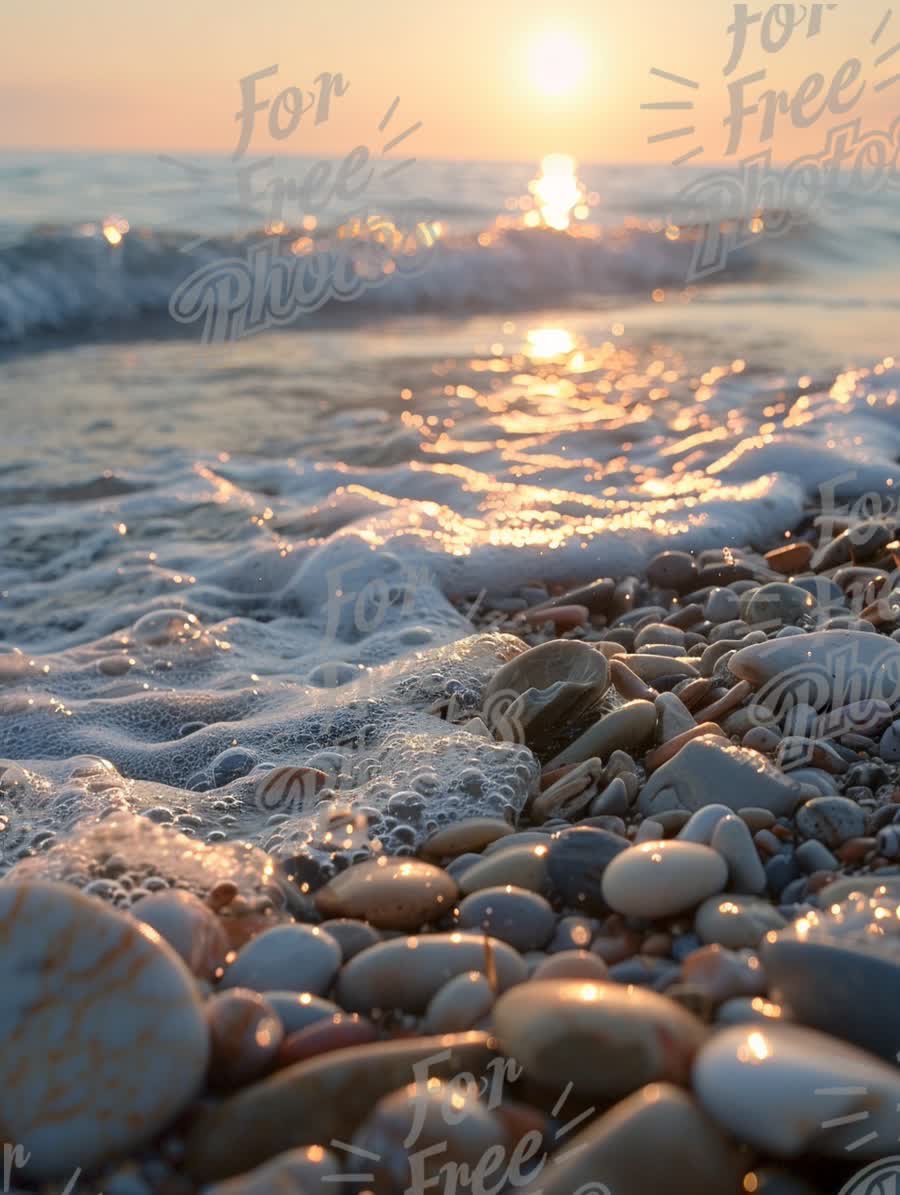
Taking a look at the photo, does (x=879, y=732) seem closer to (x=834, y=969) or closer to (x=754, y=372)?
(x=834, y=969)

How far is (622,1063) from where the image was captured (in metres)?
1.22

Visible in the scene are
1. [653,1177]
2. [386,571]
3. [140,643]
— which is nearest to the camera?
[653,1177]

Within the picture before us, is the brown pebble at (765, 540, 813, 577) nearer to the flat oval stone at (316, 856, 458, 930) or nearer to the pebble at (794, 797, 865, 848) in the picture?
the pebble at (794, 797, 865, 848)

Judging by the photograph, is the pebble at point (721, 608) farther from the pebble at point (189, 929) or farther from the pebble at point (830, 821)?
the pebble at point (189, 929)

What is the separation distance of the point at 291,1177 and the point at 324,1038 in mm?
210

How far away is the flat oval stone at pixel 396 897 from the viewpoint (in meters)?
1.68

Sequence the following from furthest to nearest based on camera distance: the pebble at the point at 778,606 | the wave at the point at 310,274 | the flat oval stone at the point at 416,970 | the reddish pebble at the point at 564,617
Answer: the wave at the point at 310,274 < the reddish pebble at the point at 564,617 < the pebble at the point at 778,606 < the flat oval stone at the point at 416,970

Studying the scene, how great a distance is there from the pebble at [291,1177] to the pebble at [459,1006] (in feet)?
0.77

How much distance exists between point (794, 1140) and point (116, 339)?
864cm

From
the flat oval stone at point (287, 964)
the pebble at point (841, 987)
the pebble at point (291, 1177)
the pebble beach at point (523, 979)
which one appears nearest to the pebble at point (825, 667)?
the pebble beach at point (523, 979)

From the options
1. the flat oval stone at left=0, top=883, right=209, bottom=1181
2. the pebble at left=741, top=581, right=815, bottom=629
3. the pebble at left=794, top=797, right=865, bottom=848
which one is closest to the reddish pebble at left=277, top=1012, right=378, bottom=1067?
the flat oval stone at left=0, top=883, right=209, bottom=1181

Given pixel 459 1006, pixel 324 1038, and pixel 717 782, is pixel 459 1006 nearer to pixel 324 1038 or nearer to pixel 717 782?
pixel 324 1038

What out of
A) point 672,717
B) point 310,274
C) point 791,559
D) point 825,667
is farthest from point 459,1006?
point 310,274

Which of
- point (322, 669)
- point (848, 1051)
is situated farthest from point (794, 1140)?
point (322, 669)
